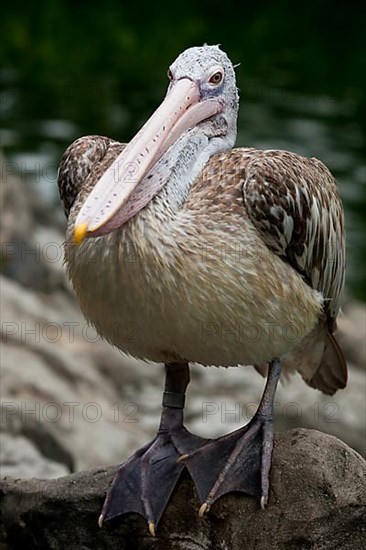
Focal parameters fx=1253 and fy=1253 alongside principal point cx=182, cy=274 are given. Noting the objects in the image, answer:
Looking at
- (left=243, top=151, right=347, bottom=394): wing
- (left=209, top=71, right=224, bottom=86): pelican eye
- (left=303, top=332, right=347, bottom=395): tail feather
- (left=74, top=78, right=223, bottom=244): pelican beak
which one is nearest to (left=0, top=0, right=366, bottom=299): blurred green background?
(left=303, top=332, right=347, bottom=395): tail feather

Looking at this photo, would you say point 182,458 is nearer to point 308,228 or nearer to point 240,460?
point 240,460

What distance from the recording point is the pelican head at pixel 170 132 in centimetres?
467

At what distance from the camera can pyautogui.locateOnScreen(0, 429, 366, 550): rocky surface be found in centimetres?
512

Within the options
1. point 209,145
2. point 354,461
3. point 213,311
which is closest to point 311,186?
point 209,145

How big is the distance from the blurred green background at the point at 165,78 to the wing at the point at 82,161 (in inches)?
313

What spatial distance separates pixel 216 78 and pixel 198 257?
907 mm

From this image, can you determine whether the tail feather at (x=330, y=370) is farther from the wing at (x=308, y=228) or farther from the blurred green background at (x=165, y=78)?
the blurred green background at (x=165, y=78)

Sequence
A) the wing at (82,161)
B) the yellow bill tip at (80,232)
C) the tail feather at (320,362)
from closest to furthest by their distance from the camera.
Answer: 1. the yellow bill tip at (80,232)
2. the wing at (82,161)
3. the tail feather at (320,362)

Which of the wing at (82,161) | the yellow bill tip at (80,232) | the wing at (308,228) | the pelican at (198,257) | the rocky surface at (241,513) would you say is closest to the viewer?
the yellow bill tip at (80,232)

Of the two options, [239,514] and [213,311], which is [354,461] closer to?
[239,514]

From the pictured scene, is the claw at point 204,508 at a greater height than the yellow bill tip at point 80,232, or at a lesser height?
lesser

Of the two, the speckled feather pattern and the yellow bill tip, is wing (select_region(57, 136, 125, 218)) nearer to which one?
the speckled feather pattern

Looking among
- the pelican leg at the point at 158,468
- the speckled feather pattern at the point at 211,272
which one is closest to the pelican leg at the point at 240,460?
the pelican leg at the point at 158,468

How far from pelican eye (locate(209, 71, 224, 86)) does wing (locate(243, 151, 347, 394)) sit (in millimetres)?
362
